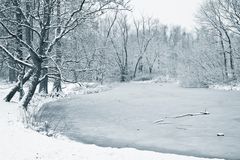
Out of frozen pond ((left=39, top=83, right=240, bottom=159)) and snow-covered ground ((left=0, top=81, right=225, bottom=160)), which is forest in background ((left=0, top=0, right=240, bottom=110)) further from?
snow-covered ground ((left=0, top=81, right=225, bottom=160))

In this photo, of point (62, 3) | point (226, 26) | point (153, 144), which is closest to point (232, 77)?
point (226, 26)

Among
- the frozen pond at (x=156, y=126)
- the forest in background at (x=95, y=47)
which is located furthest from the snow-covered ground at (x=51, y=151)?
the forest in background at (x=95, y=47)

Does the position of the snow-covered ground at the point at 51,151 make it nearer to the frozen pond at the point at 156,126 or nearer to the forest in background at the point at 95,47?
the frozen pond at the point at 156,126

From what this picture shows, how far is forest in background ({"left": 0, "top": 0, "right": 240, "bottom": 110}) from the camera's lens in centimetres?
A: 1646

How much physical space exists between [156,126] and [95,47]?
8.82 metres

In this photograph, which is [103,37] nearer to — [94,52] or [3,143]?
[94,52]

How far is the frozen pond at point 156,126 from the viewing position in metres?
10.3

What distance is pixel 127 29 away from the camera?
2168 inches

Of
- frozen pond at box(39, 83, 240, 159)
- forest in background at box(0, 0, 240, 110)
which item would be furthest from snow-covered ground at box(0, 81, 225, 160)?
forest in background at box(0, 0, 240, 110)

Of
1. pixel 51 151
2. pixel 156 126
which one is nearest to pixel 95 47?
pixel 156 126

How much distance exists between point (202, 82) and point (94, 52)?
19129mm

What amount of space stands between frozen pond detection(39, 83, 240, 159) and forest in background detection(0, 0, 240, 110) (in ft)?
7.04

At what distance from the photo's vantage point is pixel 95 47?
2080 cm

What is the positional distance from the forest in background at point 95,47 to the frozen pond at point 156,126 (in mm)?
2144
